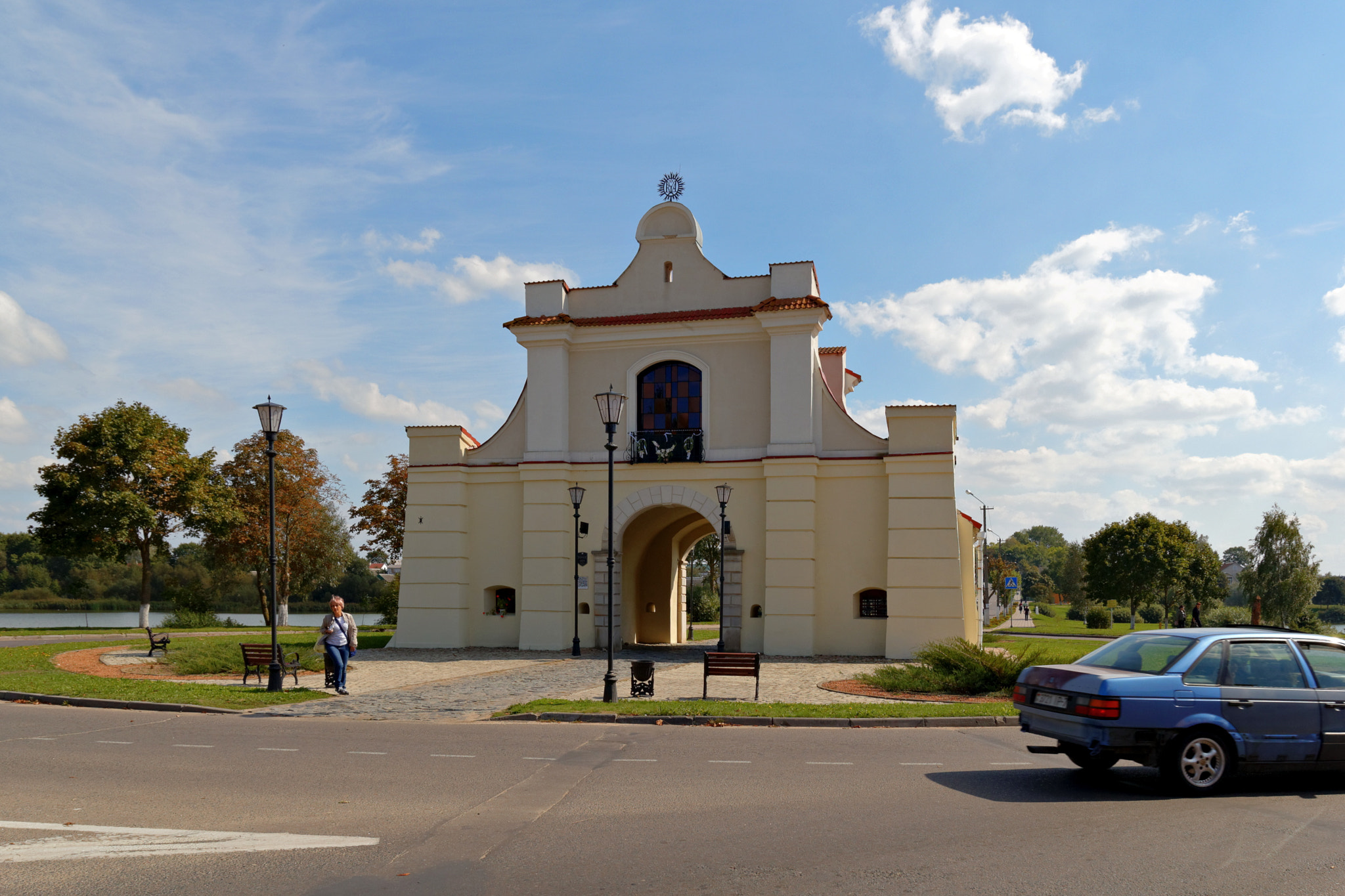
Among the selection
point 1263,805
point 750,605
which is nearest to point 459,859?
point 1263,805

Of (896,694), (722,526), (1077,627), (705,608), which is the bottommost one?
(1077,627)

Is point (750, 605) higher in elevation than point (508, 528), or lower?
lower

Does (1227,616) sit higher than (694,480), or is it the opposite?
(694,480)

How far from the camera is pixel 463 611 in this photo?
2748cm

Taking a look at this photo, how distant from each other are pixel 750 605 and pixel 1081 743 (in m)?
17.8

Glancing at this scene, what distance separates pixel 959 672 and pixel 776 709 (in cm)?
440

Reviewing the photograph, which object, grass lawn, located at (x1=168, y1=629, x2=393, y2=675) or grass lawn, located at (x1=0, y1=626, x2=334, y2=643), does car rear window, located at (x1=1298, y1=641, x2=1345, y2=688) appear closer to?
grass lawn, located at (x1=168, y1=629, x2=393, y2=675)

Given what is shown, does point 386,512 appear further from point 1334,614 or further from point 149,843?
point 1334,614

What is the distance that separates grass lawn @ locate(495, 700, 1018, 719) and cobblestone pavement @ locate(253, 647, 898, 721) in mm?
899

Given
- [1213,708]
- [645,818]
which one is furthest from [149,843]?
[1213,708]

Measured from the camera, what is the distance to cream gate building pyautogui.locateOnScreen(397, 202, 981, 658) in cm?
2486

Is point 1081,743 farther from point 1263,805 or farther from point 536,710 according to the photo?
point 536,710

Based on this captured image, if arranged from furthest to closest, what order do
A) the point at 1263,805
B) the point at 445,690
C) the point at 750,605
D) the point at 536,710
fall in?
the point at 750,605 → the point at 445,690 → the point at 536,710 → the point at 1263,805

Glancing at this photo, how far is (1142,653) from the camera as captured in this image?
847 cm
